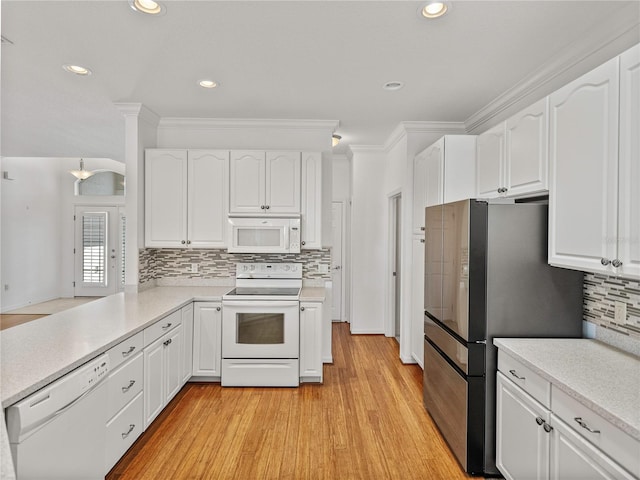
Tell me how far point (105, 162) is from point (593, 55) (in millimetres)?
8292

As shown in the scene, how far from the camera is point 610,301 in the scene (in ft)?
6.66

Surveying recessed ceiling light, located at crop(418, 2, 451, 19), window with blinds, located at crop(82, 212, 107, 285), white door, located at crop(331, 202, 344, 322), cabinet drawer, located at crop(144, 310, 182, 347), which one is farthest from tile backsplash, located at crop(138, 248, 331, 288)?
window with blinds, located at crop(82, 212, 107, 285)

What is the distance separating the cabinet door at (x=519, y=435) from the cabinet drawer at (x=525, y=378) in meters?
0.03

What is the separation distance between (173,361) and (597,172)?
10.2ft

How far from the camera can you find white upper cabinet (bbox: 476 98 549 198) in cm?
211

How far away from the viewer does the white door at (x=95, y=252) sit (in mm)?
7676

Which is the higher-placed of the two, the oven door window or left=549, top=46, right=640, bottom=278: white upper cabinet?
left=549, top=46, right=640, bottom=278: white upper cabinet

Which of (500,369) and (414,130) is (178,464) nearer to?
(500,369)

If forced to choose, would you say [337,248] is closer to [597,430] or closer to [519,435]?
[519,435]

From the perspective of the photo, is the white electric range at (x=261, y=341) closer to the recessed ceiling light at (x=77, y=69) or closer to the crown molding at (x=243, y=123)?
the crown molding at (x=243, y=123)

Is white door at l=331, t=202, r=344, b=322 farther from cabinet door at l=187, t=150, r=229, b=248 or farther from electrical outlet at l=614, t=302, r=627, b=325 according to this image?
electrical outlet at l=614, t=302, r=627, b=325

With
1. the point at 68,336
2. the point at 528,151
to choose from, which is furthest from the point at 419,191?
the point at 68,336

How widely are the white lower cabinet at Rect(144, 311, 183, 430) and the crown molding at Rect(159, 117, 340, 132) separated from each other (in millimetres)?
2015

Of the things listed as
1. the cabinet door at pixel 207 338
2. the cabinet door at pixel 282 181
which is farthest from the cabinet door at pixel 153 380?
the cabinet door at pixel 282 181
